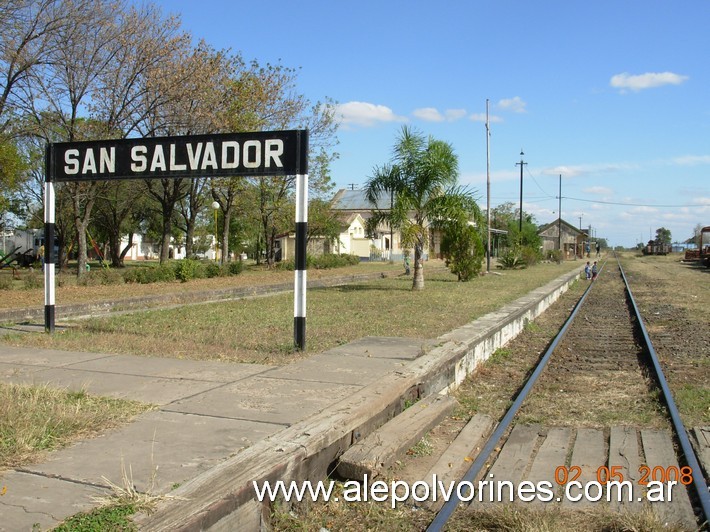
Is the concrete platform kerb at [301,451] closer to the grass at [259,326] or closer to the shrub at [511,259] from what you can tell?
the grass at [259,326]

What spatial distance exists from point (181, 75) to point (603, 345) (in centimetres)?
1776

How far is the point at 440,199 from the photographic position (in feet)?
69.3

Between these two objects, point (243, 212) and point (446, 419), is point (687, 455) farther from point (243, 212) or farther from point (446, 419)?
point (243, 212)

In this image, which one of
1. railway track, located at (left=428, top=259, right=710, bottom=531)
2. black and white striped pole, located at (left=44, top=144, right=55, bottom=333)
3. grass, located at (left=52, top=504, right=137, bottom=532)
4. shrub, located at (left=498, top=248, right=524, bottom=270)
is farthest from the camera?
shrub, located at (left=498, top=248, right=524, bottom=270)

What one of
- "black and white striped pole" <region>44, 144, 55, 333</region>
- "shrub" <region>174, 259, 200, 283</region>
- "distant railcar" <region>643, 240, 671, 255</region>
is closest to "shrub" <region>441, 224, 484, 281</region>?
"shrub" <region>174, 259, 200, 283</region>

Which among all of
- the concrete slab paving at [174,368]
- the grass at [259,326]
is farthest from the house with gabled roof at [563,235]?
the concrete slab paving at [174,368]


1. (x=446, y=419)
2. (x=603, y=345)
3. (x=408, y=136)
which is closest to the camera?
(x=446, y=419)

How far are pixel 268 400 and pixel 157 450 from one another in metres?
1.62

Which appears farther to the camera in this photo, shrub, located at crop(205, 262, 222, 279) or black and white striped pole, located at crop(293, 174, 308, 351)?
shrub, located at crop(205, 262, 222, 279)

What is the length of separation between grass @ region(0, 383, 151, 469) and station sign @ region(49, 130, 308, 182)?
4068 mm

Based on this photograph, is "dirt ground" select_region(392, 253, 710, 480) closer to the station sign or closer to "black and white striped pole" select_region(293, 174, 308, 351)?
"black and white striped pole" select_region(293, 174, 308, 351)

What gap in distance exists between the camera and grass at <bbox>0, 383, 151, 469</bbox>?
4.48 meters

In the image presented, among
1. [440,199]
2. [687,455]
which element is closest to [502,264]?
[440,199]

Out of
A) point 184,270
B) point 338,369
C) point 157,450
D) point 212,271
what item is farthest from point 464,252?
point 157,450
